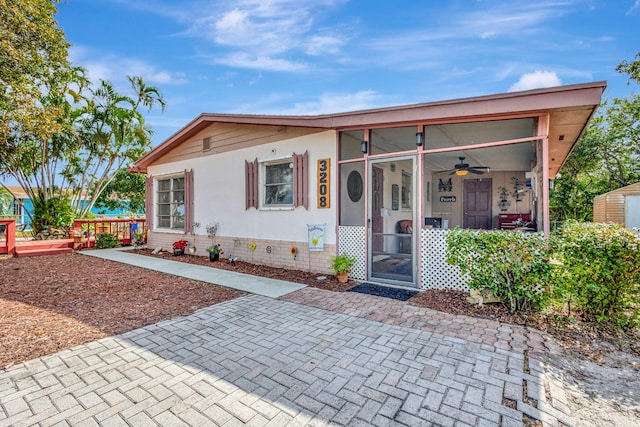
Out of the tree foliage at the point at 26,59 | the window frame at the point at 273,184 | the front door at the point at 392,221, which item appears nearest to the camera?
the front door at the point at 392,221

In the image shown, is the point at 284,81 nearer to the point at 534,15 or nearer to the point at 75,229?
the point at 534,15

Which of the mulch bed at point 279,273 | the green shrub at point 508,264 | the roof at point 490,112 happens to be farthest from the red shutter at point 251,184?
the green shrub at point 508,264

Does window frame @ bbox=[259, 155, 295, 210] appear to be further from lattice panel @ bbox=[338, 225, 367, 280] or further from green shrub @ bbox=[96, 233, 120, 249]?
green shrub @ bbox=[96, 233, 120, 249]

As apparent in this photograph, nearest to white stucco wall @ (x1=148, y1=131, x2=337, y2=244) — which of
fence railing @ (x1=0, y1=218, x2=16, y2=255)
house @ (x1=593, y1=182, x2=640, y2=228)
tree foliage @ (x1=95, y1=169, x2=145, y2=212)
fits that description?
fence railing @ (x1=0, y1=218, x2=16, y2=255)

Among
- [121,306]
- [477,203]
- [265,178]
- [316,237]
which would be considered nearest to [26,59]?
[265,178]

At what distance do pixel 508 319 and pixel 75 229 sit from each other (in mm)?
13081

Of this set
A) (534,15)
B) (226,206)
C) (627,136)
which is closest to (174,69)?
(226,206)

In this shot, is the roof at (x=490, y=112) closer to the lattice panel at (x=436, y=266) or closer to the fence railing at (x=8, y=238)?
the lattice panel at (x=436, y=266)

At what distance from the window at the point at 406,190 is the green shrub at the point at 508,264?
4.78ft

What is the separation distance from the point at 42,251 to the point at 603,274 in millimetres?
13020

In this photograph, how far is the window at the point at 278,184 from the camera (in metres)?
6.95

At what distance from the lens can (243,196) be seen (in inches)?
303

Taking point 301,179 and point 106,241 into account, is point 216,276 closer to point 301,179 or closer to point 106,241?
point 301,179

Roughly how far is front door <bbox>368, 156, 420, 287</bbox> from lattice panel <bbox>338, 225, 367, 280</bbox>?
14 cm
